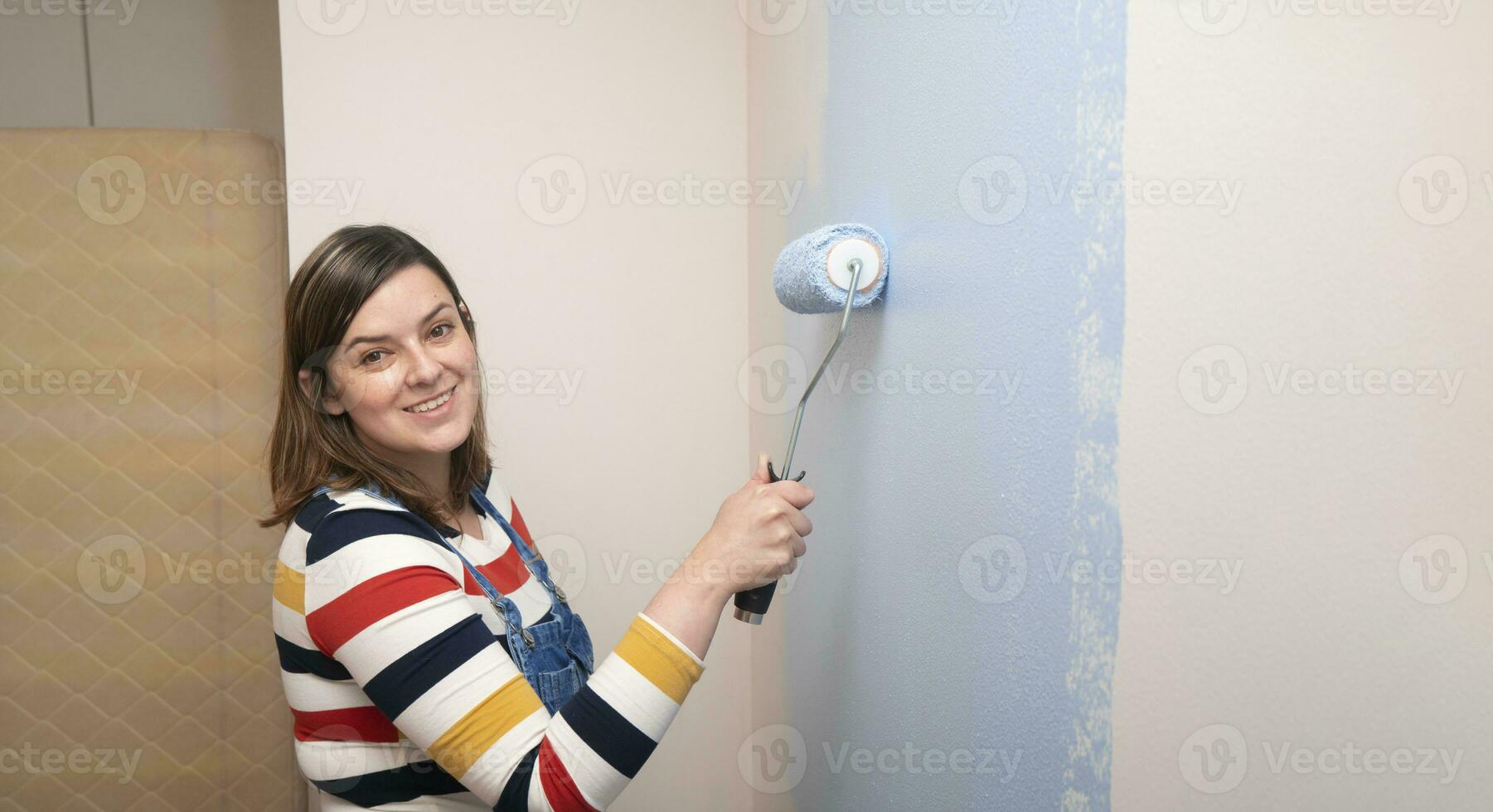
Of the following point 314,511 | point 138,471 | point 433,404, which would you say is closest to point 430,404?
point 433,404

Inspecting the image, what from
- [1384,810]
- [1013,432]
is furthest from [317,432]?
[1384,810]

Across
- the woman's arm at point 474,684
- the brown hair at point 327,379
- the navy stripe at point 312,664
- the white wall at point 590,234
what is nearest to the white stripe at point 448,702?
the woman's arm at point 474,684

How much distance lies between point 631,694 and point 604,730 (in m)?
0.03

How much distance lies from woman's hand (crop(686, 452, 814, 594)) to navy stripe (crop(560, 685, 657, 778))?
13cm

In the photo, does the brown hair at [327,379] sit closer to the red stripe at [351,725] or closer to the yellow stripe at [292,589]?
the yellow stripe at [292,589]

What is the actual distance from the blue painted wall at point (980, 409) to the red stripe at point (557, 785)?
320mm

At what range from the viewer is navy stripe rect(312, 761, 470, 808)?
0.82 m

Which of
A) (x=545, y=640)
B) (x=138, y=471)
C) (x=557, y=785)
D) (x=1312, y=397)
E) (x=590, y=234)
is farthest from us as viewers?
(x=138, y=471)

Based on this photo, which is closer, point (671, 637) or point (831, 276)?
point (671, 637)

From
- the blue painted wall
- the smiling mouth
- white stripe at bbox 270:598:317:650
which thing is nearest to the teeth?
the smiling mouth

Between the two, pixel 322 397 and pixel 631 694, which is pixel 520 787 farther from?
pixel 322 397

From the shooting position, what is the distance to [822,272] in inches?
34.8

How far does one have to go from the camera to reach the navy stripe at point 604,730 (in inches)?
28.9

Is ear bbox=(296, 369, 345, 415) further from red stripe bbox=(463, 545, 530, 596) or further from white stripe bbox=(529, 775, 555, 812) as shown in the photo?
white stripe bbox=(529, 775, 555, 812)
